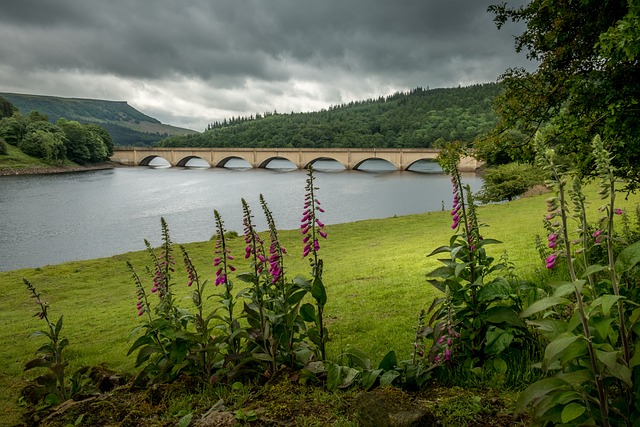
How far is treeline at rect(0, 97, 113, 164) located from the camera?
95125mm

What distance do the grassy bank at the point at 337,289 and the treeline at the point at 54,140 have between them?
284 ft

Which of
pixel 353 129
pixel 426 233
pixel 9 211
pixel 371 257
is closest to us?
pixel 371 257

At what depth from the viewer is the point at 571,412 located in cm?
242

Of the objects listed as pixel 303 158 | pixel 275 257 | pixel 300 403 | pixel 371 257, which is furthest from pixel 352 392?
pixel 303 158

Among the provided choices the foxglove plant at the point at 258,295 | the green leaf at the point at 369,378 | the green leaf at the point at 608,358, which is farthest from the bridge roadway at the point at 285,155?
the green leaf at the point at 608,358

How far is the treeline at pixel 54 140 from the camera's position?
9512 cm

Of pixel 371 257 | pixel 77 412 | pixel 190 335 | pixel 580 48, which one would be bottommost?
pixel 371 257

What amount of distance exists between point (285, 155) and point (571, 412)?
110 meters

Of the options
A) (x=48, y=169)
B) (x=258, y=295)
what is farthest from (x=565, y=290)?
(x=48, y=169)

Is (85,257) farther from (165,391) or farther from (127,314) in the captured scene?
(165,391)

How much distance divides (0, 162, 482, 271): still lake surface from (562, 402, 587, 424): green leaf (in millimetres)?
32048

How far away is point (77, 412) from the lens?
4.16 meters

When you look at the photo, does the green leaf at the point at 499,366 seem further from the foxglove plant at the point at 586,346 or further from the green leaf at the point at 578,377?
the green leaf at the point at 578,377

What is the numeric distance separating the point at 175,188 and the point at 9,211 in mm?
25158
